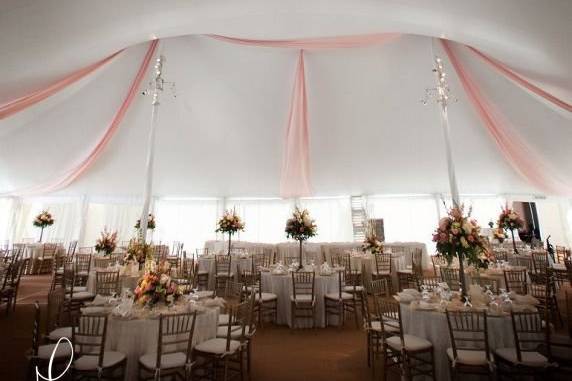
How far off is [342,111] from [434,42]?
2790 millimetres

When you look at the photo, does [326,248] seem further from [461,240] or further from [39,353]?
[39,353]

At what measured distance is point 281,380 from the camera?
346cm

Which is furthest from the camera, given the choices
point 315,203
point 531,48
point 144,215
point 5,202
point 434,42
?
point 315,203

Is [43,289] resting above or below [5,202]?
below

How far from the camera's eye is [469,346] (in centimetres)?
319

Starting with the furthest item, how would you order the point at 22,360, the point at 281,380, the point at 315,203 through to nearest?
the point at 315,203
the point at 22,360
the point at 281,380

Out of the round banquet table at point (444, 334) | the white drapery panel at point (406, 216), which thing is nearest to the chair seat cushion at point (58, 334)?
the round banquet table at point (444, 334)

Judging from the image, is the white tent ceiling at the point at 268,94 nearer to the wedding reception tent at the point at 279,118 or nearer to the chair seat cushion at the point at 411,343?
the wedding reception tent at the point at 279,118

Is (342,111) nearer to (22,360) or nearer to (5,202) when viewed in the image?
(22,360)

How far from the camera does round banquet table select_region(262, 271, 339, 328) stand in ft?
18.1

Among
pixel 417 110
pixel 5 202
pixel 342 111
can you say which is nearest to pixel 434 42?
pixel 417 110

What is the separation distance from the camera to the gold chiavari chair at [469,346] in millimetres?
2896

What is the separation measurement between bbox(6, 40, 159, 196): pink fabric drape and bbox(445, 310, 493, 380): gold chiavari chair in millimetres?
7573

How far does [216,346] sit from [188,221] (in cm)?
1183
